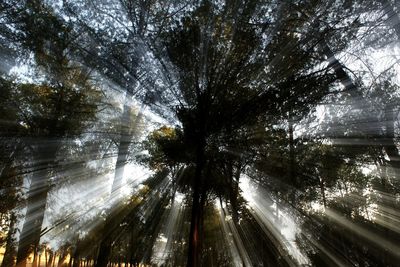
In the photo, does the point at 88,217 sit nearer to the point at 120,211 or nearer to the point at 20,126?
the point at 120,211

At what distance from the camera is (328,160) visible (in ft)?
46.3

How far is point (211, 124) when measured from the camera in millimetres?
6863

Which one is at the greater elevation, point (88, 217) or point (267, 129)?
point (267, 129)

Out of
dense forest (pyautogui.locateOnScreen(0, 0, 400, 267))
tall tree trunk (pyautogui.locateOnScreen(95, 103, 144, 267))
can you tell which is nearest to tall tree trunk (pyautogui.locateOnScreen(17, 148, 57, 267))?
dense forest (pyautogui.locateOnScreen(0, 0, 400, 267))

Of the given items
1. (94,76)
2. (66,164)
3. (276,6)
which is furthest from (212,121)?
(66,164)

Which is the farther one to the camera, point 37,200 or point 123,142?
point 123,142

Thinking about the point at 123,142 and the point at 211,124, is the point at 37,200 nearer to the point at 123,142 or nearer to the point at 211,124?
the point at 123,142

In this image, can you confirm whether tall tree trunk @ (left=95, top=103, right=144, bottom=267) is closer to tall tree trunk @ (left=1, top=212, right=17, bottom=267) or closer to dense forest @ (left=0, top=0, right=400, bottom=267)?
dense forest @ (left=0, top=0, right=400, bottom=267)

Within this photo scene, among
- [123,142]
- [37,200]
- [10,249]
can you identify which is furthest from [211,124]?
[10,249]

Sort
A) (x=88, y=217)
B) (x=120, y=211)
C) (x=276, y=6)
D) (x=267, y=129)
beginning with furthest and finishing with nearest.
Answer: (x=88, y=217), (x=120, y=211), (x=267, y=129), (x=276, y=6)

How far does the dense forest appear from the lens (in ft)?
24.8

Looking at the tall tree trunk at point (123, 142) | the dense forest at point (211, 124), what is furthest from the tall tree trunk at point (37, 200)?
the tall tree trunk at point (123, 142)

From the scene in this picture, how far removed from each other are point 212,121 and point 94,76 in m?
7.83

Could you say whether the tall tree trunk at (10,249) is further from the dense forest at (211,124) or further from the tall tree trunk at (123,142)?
the tall tree trunk at (123,142)
